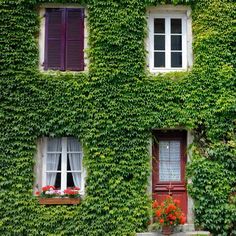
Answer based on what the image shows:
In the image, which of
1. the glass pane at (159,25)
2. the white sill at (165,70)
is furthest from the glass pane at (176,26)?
the white sill at (165,70)

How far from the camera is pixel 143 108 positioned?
10.6m

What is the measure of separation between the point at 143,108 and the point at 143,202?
7.57ft

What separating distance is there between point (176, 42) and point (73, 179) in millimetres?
4484

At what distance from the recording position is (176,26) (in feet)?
37.4

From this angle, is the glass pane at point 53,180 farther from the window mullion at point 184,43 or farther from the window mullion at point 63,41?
the window mullion at point 184,43

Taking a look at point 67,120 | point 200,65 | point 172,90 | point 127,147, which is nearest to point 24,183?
point 67,120

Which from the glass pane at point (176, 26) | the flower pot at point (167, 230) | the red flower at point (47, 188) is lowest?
the flower pot at point (167, 230)

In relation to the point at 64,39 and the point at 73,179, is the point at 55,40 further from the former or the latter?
the point at 73,179

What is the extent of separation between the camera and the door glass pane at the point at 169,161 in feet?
Result: 36.1

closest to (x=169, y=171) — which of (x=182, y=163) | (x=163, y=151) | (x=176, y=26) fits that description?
(x=182, y=163)

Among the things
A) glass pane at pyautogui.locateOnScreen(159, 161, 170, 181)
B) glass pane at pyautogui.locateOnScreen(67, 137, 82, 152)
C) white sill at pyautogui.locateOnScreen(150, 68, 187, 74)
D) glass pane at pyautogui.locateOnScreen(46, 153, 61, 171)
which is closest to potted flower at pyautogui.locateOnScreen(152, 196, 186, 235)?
glass pane at pyautogui.locateOnScreen(159, 161, 170, 181)

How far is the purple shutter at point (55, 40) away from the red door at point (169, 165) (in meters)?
3.14

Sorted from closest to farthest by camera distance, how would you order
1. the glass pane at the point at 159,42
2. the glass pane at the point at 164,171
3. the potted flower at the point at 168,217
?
the potted flower at the point at 168,217, the glass pane at the point at 164,171, the glass pane at the point at 159,42

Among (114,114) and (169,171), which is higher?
(114,114)
